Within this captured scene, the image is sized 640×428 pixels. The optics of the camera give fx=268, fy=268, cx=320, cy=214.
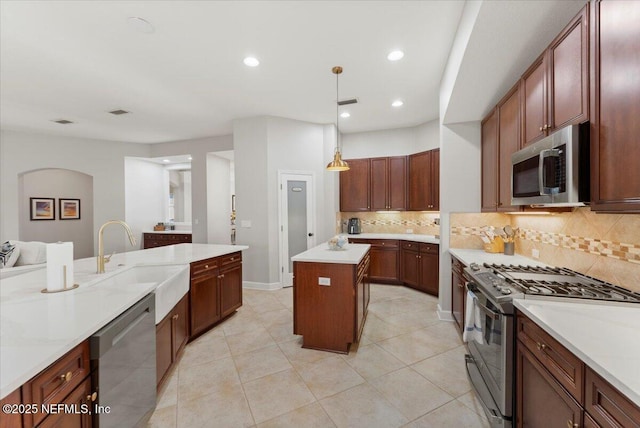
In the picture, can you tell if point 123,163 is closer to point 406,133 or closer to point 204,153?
point 204,153

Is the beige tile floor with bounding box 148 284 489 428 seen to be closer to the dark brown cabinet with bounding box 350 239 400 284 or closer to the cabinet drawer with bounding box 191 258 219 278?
the cabinet drawer with bounding box 191 258 219 278

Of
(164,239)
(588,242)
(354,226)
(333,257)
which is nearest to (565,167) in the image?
(588,242)

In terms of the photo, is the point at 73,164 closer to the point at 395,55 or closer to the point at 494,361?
the point at 395,55

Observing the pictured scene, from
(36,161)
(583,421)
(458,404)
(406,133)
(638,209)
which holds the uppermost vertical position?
(406,133)

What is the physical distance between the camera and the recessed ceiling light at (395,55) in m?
2.88

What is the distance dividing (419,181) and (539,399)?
4039mm

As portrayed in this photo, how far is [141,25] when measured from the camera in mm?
2424

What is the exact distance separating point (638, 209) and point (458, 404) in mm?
1671

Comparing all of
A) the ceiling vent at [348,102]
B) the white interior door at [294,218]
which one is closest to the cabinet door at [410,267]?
the white interior door at [294,218]

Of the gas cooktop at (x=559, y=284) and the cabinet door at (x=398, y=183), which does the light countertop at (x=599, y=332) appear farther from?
the cabinet door at (x=398, y=183)

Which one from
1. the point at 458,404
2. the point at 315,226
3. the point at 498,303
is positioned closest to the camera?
the point at 498,303

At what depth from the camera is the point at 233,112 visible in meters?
4.67

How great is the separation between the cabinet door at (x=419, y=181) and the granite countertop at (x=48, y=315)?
173 inches

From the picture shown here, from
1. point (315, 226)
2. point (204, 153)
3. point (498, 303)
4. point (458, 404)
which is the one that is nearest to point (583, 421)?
point (498, 303)
